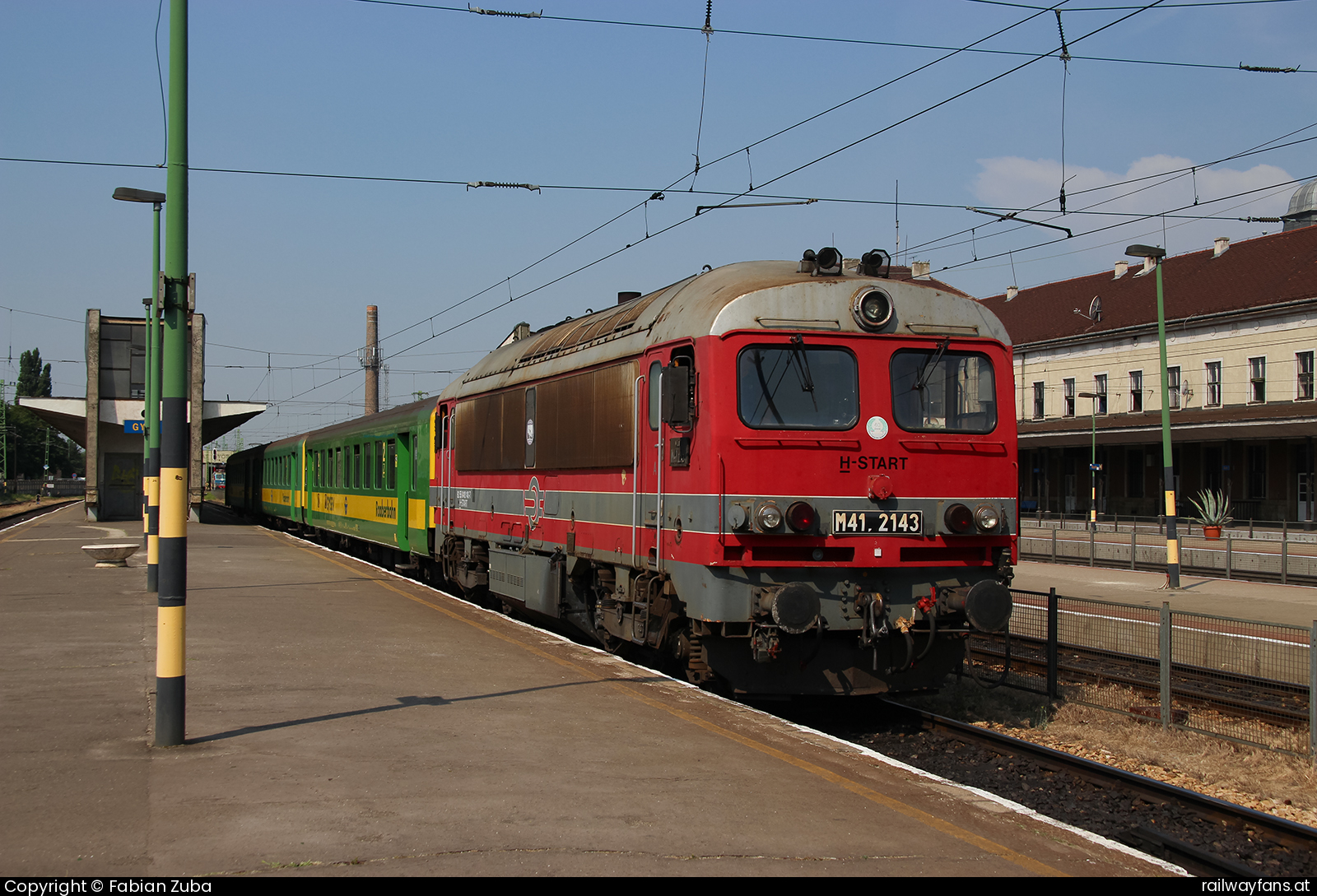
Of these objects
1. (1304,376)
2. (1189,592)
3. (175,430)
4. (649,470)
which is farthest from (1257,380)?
(175,430)

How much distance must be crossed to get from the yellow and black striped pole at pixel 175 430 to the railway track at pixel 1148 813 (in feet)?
18.3

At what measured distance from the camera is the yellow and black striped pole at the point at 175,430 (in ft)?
23.6

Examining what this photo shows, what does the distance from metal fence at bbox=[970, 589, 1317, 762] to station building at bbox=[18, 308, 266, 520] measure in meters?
34.0

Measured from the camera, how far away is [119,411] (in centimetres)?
4234

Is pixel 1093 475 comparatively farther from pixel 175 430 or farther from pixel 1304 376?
pixel 175 430

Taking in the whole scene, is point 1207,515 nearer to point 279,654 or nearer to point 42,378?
point 279,654

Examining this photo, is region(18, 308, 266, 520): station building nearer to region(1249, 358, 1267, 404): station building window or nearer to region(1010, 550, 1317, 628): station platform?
region(1010, 550, 1317, 628): station platform

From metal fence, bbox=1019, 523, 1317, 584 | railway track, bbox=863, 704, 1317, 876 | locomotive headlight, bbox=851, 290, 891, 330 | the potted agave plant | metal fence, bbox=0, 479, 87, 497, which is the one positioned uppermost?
locomotive headlight, bbox=851, 290, 891, 330

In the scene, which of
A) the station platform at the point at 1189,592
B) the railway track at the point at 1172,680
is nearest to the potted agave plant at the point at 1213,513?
the station platform at the point at 1189,592

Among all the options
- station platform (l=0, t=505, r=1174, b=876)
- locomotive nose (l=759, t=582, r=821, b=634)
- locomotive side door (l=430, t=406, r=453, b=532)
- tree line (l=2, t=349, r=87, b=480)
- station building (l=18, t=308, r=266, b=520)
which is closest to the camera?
station platform (l=0, t=505, r=1174, b=876)

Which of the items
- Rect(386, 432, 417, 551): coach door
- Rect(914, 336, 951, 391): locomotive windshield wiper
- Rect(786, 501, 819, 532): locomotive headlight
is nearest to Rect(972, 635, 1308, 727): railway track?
Rect(914, 336, 951, 391): locomotive windshield wiper

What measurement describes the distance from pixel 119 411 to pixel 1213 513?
3873cm

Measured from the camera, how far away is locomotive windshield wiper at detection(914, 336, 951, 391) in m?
9.52

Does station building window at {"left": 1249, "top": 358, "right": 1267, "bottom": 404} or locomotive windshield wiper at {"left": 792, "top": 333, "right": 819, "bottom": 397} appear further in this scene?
station building window at {"left": 1249, "top": 358, "right": 1267, "bottom": 404}
